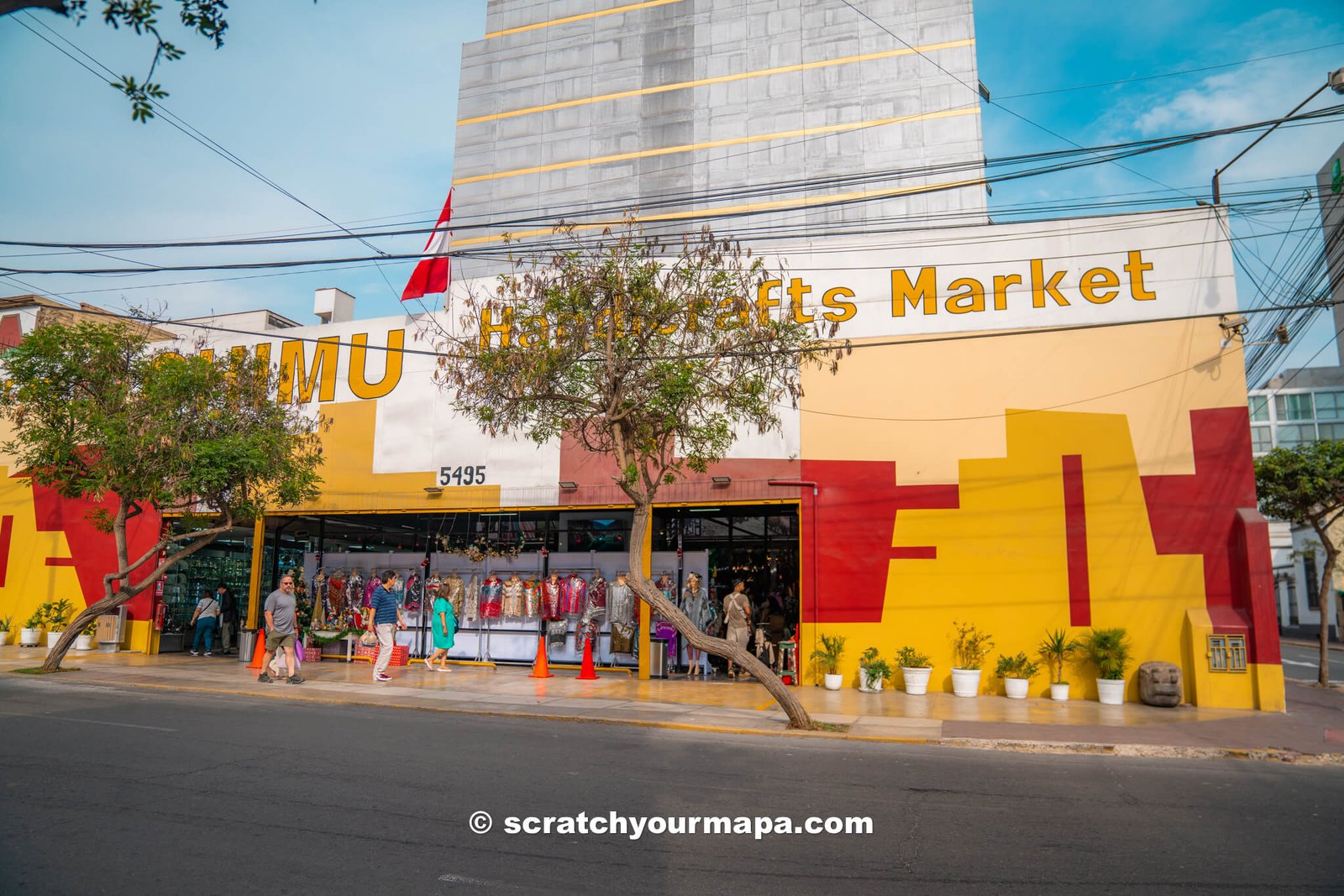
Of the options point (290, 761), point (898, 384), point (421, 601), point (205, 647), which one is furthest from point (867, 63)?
point (290, 761)

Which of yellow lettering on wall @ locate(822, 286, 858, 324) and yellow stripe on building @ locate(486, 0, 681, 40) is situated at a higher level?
yellow stripe on building @ locate(486, 0, 681, 40)

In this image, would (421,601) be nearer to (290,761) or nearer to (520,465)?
(520,465)

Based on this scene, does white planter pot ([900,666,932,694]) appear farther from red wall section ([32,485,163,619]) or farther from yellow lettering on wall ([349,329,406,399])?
red wall section ([32,485,163,619])

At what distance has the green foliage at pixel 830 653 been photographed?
1769 cm

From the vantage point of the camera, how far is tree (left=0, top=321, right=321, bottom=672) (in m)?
17.8

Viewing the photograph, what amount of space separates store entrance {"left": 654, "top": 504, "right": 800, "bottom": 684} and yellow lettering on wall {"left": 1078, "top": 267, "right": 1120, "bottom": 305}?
24.8 ft

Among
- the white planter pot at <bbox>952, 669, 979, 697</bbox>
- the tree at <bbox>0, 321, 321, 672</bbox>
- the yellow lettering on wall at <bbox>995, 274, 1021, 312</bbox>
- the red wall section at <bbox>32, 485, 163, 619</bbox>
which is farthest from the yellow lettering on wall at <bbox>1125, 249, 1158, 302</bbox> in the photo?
the red wall section at <bbox>32, 485, 163, 619</bbox>

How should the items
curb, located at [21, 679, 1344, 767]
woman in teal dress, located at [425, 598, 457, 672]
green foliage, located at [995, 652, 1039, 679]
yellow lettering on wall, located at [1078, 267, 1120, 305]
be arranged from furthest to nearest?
woman in teal dress, located at [425, 598, 457, 672] < yellow lettering on wall, located at [1078, 267, 1120, 305] < green foliage, located at [995, 652, 1039, 679] < curb, located at [21, 679, 1344, 767]

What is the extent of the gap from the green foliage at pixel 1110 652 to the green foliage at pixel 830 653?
451cm

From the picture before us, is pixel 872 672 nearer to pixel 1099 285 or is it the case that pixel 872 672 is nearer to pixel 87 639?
pixel 1099 285

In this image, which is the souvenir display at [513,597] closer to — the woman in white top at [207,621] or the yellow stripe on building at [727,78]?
the woman in white top at [207,621]

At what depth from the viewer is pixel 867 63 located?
40719 mm

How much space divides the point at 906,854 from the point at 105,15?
6.98 metres

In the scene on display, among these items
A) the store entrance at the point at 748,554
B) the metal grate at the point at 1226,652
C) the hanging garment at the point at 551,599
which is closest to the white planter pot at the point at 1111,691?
the metal grate at the point at 1226,652
